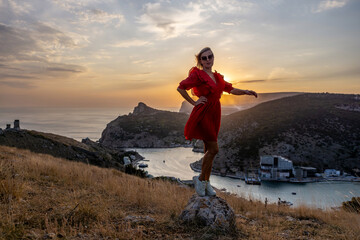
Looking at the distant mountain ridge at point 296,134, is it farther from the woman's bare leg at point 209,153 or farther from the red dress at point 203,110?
the red dress at point 203,110

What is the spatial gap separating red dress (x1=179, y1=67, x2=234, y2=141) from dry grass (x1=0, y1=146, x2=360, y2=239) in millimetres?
1723

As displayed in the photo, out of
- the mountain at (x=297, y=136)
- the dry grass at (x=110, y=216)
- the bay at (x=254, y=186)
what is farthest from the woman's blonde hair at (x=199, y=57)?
the mountain at (x=297, y=136)

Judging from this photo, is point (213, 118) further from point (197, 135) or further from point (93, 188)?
point (93, 188)

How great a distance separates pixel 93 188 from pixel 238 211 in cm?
403

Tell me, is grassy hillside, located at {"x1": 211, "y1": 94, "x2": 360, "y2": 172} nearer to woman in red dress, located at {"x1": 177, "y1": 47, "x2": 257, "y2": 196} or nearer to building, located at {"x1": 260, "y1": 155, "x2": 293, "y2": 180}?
building, located at {"x1": 260, "y1": 155, "x2": 293, "y2": 180}

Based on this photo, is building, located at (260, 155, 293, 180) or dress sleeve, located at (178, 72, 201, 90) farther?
building, located at (260, 155, 293, 180)

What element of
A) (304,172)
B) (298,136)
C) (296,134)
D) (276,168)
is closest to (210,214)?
(276,168)

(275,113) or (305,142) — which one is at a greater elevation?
(275,113)

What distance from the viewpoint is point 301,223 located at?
5727 millimetres

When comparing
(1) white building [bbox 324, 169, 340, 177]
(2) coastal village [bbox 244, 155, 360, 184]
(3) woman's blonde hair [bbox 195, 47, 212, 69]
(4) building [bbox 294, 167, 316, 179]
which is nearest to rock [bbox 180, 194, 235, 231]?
(3) woman's blonde hair [bbox 195, 47, 212, 69]

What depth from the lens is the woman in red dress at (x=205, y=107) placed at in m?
4.86

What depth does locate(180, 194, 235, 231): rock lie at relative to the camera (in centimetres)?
440

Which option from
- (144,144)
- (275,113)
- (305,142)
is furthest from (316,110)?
(144,144)

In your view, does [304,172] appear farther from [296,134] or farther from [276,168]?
[296,134]
